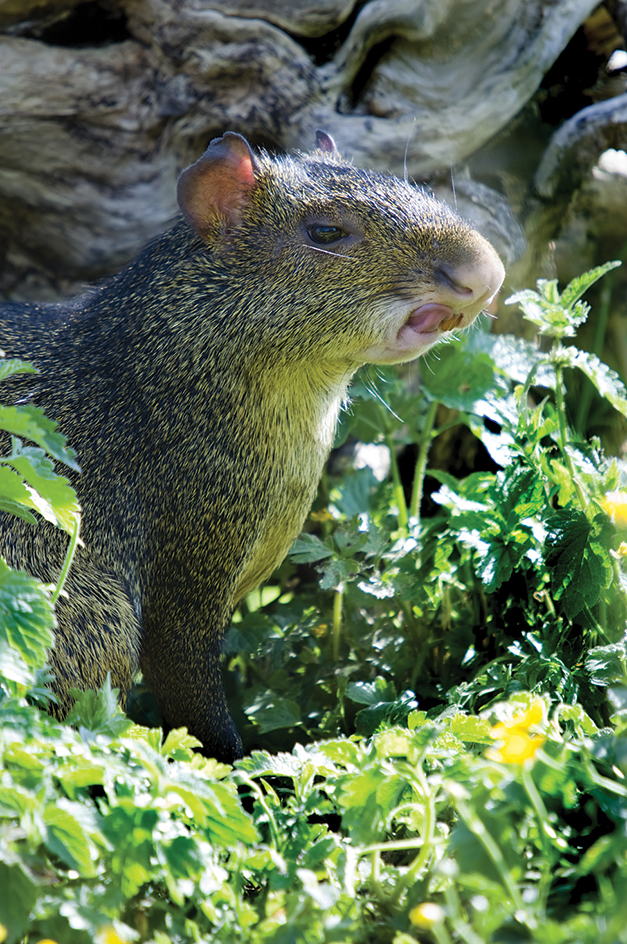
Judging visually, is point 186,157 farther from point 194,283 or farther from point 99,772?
point 99,772

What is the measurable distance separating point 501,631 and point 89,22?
3.98 metres

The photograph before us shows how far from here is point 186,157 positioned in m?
4.79

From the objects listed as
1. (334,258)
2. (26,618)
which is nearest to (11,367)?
(26,618)

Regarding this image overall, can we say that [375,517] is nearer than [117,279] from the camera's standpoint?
No

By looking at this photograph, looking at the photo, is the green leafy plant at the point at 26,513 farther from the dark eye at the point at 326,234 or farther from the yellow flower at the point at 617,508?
the yellow flower at the point at 617,508

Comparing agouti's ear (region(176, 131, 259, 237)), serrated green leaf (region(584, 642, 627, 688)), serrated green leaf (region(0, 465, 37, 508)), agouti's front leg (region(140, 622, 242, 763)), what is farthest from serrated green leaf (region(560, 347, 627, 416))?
serrated green leaf (region(0, 465, 37, 508))

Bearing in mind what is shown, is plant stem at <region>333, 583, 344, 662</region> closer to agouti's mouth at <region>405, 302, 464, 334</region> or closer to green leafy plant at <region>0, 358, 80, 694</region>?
agouti's mouth at <region>405, 302, 464, 334</region>

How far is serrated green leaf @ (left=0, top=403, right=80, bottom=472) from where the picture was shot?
2.08m

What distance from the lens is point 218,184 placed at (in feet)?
10.8

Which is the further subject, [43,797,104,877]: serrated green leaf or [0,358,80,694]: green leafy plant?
[0,358,80,694]: green leafy plant

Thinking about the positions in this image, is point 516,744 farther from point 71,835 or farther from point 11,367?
point 11,367

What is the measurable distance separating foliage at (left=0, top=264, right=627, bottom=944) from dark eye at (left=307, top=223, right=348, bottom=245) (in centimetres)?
79

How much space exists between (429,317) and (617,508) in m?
0.99

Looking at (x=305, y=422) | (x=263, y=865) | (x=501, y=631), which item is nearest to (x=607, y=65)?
(x=305, y=422)
